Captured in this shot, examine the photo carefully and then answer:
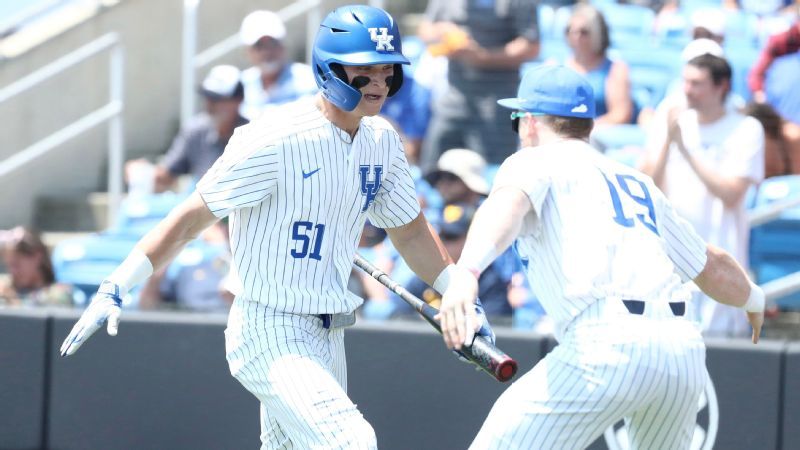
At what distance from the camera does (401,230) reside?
486cm

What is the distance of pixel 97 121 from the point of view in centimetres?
923

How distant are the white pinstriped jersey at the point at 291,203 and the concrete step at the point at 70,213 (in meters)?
5.36

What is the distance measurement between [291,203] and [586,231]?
979mm

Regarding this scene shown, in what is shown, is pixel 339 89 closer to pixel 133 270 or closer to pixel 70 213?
pixel 133 270

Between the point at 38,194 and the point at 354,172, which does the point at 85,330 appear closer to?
the point at 354,172

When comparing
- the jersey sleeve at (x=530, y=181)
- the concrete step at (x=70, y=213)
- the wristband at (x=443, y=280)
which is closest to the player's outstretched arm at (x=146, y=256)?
the wristband at (x=443, y=280)

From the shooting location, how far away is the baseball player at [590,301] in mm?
4023

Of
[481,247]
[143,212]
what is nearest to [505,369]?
[481,247]

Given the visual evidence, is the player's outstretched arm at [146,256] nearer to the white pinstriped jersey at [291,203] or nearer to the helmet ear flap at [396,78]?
the white pinstriped jersey at [291,203]

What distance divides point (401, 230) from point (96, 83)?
584cm

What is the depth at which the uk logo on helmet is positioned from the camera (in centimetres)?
440

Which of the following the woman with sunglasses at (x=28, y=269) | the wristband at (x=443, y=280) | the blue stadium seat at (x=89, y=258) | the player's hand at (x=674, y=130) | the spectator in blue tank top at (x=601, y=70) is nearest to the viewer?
the wristband at (x=443, y=280)

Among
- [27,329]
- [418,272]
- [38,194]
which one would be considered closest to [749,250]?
[418,272]

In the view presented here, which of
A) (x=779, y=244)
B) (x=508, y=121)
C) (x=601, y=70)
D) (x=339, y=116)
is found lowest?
(x=779, y=244)
